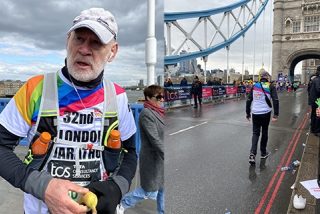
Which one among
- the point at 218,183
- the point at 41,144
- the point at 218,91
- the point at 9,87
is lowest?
the point at 218,183

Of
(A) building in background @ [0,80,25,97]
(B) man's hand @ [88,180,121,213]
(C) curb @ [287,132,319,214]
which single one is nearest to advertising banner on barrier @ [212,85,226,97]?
(C) curb @ [287,132,319,214]

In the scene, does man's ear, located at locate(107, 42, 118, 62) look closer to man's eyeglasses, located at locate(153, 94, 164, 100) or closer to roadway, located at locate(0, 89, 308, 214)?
man's eyeglasses, located at locate(153, 94, 164, 100)

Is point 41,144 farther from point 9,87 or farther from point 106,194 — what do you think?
point 9,87

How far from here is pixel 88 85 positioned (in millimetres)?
649

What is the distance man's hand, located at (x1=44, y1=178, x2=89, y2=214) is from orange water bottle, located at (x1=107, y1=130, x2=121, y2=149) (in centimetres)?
14

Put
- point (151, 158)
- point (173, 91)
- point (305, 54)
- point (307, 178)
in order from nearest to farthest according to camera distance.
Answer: point (151, 158), point (307, 178), point (173, 91), point (305, 54)

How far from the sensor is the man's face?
61 cm

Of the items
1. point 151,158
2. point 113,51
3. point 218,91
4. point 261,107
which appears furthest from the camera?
point 218,91

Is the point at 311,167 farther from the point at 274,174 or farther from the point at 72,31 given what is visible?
the point at 72,31

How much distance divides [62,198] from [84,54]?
0.27 meters

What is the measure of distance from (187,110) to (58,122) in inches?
261

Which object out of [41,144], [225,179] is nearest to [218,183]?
[225,179]

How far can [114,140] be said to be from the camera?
673 mm

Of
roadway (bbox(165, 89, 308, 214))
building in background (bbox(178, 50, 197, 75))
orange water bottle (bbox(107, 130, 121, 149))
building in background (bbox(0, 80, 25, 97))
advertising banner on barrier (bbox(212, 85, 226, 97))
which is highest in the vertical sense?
building in background (bbox(178, 50, 197, 75))
